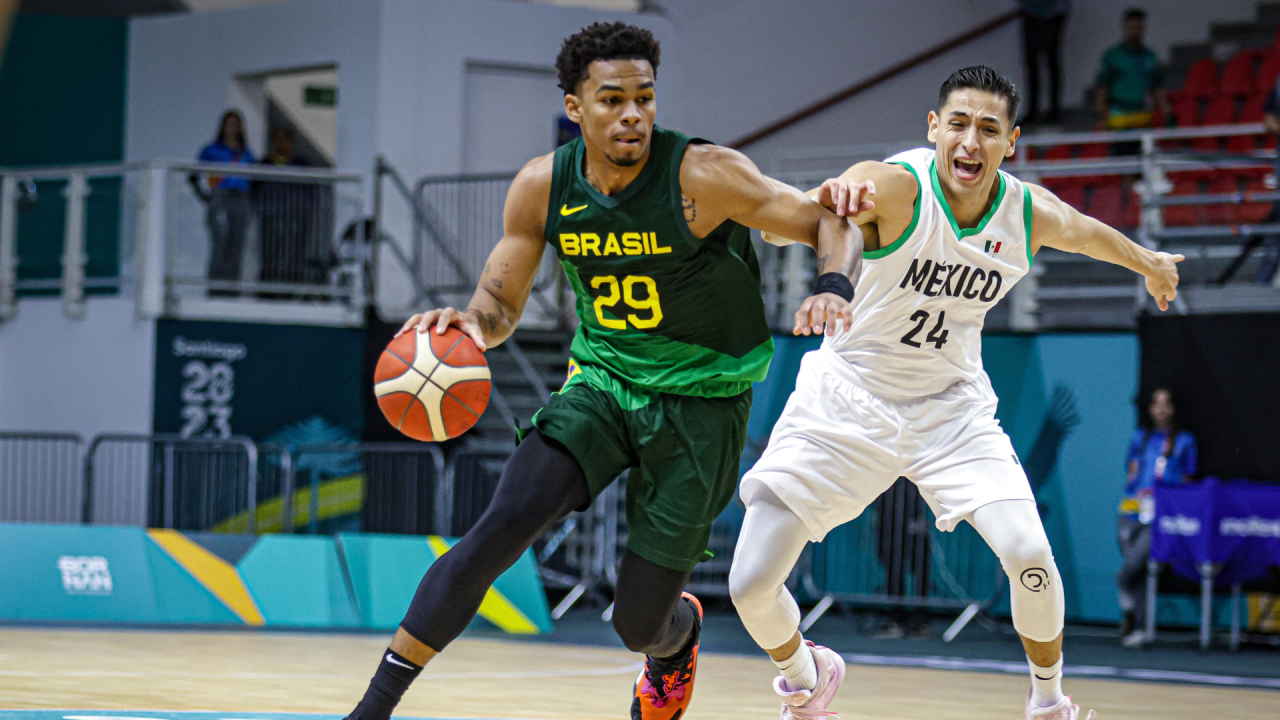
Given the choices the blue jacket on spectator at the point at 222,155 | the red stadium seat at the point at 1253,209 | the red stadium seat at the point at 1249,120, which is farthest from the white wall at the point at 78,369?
the red stadium seat at the point at 1249,120

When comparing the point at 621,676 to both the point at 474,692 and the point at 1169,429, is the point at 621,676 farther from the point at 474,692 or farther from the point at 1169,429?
the point at 1169,429

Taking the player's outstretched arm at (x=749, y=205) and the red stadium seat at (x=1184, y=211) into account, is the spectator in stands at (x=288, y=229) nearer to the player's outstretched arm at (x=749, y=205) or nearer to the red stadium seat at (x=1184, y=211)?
the red stadium seat at (x=1184, y=211)

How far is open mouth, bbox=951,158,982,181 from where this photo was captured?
5.32 meters

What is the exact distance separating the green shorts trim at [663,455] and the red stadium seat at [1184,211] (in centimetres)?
866

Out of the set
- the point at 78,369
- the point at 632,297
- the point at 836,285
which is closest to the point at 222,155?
the point at 78,369

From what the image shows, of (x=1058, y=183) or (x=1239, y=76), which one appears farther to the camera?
(x=1239, y=76)

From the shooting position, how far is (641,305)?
497cm

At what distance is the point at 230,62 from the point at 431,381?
49.4 ft

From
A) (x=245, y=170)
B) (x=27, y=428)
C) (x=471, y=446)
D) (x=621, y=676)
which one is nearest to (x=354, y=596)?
(x=471, y=446)

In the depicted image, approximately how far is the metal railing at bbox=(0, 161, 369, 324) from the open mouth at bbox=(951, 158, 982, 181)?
10504 mm

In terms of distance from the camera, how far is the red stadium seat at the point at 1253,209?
1222cm

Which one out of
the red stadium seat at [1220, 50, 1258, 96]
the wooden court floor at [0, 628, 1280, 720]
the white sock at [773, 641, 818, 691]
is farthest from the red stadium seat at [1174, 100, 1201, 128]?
the white sock at [773, 641, 818, 691]

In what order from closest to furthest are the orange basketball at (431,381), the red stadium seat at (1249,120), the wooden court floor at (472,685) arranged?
1. the orange basketball at (431,381)
2. the wooden court floor at (472,685)
3. the red stadium seat at (1249,120)

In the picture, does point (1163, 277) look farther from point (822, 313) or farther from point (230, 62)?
point (230, 62)
